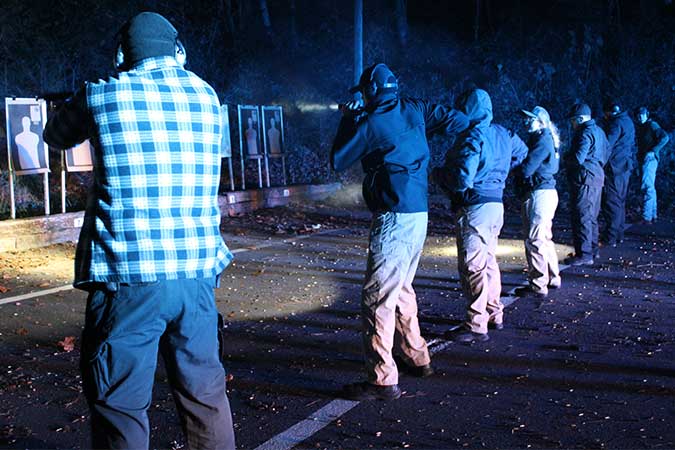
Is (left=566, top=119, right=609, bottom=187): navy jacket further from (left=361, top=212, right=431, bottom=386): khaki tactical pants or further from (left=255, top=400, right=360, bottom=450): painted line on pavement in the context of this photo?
(left=255, top=400, right=360, bottom=450): painted line on pavement

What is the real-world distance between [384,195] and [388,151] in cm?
30

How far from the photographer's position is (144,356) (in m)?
3.02

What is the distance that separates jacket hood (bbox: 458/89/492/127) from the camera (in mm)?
6223

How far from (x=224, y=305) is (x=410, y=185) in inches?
144

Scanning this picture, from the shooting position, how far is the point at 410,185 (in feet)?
16.2

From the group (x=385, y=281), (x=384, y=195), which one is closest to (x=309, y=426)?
(x=385, y=281)

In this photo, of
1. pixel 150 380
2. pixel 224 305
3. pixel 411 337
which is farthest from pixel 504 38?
pixel 150 380

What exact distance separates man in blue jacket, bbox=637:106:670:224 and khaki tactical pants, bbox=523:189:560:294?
27.5 ft

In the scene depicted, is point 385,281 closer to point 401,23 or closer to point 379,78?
point 379,78

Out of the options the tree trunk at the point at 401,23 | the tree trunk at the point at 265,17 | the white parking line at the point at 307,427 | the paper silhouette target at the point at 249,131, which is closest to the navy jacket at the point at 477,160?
the white parking line at the point at 307,427

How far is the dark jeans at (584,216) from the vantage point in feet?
33.8

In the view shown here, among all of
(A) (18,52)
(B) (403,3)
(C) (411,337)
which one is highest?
(B) (403,3)

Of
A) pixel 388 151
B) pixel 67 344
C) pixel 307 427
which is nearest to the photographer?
pixel 307 427

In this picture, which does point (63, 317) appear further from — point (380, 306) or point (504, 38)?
point (504, 38)
